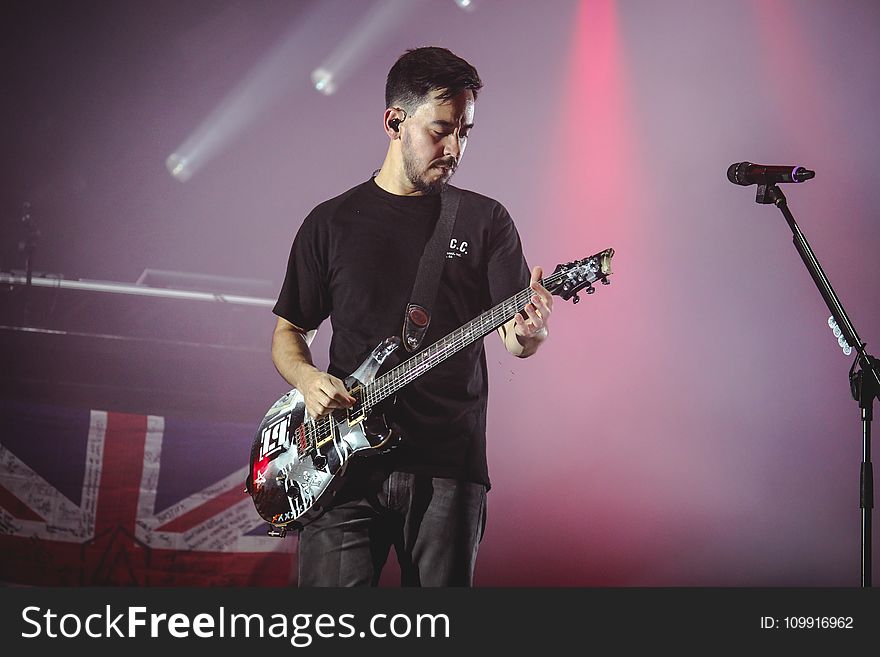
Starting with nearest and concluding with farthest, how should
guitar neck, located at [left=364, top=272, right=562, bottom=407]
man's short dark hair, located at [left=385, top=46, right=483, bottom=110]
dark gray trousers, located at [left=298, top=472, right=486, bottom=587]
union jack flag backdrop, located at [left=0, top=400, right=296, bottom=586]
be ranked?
dark gray trousers, located at [left=298, top=472, right=486, bottom=587], guitar neck, located at [left=364, top=272, right=562, bottom=407], man's short dark hair, located at [left=385, top=46, right=483, bottom=110], union jack flag backdrop, located at [left=0, top=400, right=296, bottom=586]

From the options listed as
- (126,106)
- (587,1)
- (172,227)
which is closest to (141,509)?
(172,227)

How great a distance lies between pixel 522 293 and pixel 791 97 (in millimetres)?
2027

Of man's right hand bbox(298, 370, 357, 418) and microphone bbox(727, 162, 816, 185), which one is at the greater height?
microphone bbox(727, 162, 816, 185)

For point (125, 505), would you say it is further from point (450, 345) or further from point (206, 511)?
point (450, 345)

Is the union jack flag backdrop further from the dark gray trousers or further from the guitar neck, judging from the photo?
the guitar neck

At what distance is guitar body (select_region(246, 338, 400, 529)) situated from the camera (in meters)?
2.18

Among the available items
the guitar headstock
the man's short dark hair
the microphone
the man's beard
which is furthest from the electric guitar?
the microphone

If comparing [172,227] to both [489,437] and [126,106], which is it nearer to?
[126,106]

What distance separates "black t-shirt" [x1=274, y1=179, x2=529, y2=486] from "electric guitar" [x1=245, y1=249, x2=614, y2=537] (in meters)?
0.04

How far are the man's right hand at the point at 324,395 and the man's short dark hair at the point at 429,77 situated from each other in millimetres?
762

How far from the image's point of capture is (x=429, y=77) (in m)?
2.32

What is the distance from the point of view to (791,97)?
3586 mm

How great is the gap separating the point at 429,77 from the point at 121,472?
1822mm

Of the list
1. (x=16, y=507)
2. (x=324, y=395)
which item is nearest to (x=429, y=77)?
(x=324, y=395)
